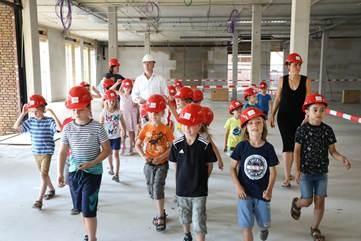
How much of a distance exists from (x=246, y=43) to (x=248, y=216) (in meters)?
22.5


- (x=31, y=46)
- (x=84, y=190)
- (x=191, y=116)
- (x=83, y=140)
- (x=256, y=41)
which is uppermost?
(x=256, y=41)

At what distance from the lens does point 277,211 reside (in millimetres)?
3785

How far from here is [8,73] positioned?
827 cm

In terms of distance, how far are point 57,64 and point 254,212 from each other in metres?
16.9

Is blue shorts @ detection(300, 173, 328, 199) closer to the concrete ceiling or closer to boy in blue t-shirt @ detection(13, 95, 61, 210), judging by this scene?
boy in blue t-shirt @ detection(13, 95, 61, 210)

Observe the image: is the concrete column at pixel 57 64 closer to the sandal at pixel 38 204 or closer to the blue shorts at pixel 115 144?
the blue shorts at pixel 115 144

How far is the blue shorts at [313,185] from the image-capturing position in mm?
2963

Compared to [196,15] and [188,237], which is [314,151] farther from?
[196,15]

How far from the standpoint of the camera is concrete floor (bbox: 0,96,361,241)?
10.6ft

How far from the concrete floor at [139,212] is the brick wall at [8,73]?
3368mm

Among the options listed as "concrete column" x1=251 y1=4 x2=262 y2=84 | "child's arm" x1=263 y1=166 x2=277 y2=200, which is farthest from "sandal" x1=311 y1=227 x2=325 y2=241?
"concrete column" x1=251 y1=4 x2=262 y2=84

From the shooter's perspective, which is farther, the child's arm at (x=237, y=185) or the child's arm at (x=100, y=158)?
the child's arm at (x=100, y=158)

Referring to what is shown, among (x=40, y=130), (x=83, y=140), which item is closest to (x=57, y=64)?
(x=40, y=130)

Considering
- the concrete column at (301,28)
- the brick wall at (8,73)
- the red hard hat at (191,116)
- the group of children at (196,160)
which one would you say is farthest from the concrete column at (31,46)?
the red hard hat at (191,116)
